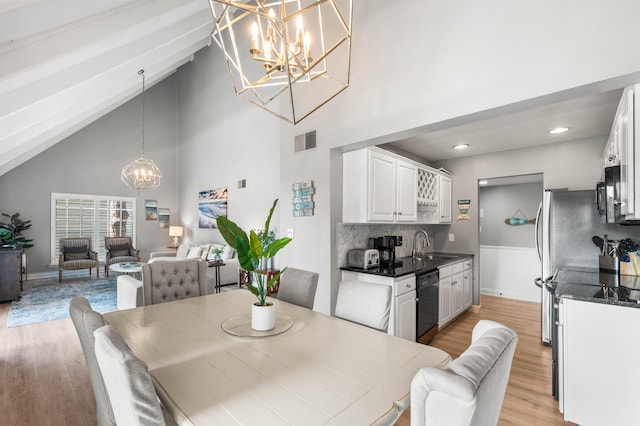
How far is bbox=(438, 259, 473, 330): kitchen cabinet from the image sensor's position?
12.1 feet

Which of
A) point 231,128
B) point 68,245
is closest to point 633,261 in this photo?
point 231,128

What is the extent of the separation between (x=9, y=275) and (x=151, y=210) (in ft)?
12.6

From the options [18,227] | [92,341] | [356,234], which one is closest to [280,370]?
[92,341]

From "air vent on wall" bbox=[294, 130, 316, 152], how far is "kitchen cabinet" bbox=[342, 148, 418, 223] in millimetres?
396

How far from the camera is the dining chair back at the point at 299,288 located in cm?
235

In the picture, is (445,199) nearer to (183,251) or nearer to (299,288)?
(299,288)

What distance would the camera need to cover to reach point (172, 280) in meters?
2.77

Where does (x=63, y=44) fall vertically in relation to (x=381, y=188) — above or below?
above

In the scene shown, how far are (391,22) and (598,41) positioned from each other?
1581 mm

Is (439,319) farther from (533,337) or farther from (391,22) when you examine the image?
(391,22)

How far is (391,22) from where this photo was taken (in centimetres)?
274

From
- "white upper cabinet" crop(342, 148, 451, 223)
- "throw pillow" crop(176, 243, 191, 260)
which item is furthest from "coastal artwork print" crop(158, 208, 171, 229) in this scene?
"white upper cabinet" crop(342, 148, 451, 223)

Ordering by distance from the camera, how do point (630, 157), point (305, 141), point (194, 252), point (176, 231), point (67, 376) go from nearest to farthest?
point (630, 157) → point (67, 376) → point (305, 141) → point (194, 252) → point (176, 231)

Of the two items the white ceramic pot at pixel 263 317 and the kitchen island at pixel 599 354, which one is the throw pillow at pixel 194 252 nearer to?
the white ceramic pot at pixel 263 317
